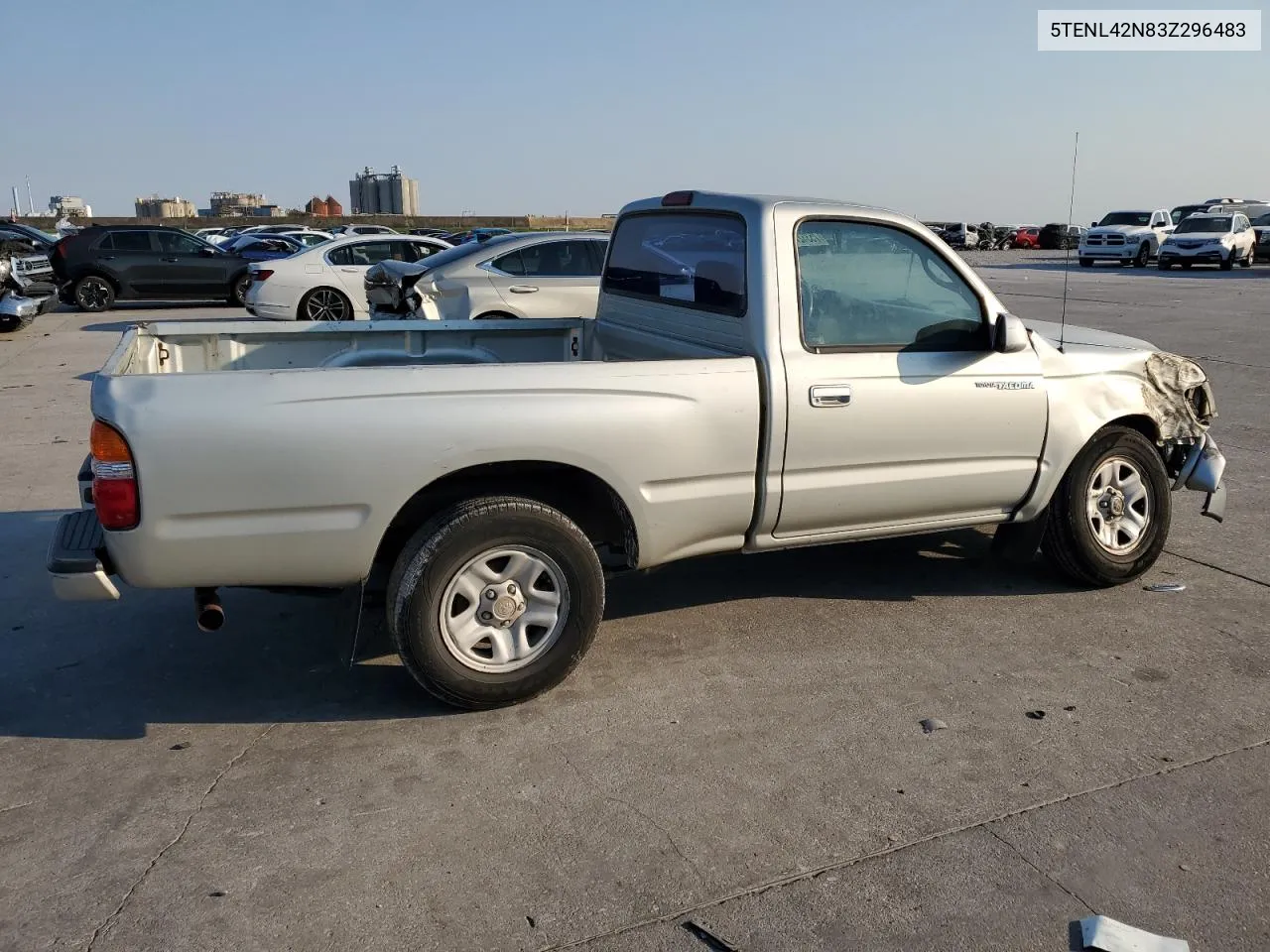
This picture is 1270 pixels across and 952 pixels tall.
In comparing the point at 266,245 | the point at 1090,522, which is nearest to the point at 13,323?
the point at 266,245

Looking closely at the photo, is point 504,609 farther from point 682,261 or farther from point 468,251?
point 468,251

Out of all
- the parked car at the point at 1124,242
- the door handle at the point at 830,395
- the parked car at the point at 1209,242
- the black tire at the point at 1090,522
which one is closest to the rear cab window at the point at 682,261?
the door handle at the point at 830,395

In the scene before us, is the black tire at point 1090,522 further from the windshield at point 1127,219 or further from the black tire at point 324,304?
the windshield at point 1127,219

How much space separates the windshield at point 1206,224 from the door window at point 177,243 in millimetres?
28161

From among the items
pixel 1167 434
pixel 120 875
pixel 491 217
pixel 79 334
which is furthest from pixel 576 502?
pixel 491 217

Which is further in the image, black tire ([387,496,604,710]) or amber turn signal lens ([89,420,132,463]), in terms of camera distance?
black tire ([387,496,604,710])

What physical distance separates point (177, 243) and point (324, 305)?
22.6 ft

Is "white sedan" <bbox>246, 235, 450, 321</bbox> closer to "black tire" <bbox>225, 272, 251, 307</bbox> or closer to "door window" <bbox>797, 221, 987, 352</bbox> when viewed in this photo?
"black tire" <bbox>225, 272, 251, 307</bbox>

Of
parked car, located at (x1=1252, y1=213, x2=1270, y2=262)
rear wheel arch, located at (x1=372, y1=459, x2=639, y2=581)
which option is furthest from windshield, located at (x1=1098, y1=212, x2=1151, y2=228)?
rear wheel arch, located at (x1=372, y1=459, x2=639, y2=581)

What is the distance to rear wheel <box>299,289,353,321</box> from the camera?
14.3 m

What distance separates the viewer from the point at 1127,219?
124ft

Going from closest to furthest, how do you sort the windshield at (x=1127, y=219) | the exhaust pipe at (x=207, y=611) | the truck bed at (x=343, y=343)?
1. the exhaust pipe at (x=207, y=611)
2. the truck bed at (x=343, y=343)
3. the windshield at (x=1127, y=219)

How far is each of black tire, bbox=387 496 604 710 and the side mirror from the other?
198 cm

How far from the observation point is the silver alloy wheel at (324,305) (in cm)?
1436
